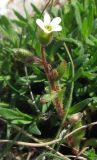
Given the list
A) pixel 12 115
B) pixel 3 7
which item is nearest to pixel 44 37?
pixel 12 115

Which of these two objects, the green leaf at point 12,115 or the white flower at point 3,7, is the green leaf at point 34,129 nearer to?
the green leaf at point 12,115

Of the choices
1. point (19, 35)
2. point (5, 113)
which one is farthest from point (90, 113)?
point (19, 35)

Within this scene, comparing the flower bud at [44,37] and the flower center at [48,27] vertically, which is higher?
the flower center at [48,27]

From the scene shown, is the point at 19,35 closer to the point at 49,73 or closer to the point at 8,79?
the point at 8,79

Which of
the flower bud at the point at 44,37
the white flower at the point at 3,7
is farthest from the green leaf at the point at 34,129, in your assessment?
the white flower at the point at 3,7

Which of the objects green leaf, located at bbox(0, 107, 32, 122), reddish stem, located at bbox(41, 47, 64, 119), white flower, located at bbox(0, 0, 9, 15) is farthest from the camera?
white flower, located at bbox(0, 0, 9, 15)

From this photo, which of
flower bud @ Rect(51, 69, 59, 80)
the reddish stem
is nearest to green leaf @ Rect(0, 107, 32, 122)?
the reddish stem

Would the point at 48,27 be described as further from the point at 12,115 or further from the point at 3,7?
the point at 3,7

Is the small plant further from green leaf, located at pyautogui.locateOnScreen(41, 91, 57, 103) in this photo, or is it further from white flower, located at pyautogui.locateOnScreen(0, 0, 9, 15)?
white flower, located at pyautogui.locateOnScreen(0, 0, 9, 15)

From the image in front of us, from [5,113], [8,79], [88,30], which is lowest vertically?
[5,113]

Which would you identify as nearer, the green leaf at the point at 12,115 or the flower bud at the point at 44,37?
the flower bud at the point at 44,37

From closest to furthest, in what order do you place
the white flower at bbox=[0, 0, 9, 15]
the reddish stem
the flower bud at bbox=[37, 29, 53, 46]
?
the flower bud at bbox=[37, 29, 53, 46], the reddish stem, the white flower at bbox=[0, 0, 9, 15]
